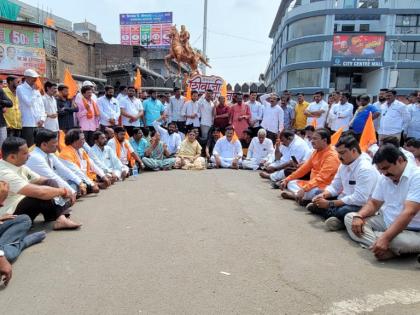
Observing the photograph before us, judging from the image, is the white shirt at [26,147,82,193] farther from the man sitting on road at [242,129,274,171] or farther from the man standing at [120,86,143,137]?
the man sitting on road at [242,129,274,171]

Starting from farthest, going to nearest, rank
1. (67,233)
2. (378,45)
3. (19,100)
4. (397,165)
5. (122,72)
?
(378,45) → (122,72) → (19,100) → (67,233) → (397,165)

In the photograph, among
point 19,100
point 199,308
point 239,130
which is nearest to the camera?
point 199,308

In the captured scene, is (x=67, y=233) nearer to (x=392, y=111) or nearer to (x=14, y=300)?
(x=14, y=300)

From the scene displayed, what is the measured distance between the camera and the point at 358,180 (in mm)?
4164

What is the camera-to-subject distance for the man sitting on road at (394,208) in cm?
320

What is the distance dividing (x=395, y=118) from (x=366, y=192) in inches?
200

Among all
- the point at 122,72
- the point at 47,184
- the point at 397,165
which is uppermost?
the point at 122,72

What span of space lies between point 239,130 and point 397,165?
680 cm

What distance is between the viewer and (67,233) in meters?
4.04

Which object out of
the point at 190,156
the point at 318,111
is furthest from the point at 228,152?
the point at 318,111

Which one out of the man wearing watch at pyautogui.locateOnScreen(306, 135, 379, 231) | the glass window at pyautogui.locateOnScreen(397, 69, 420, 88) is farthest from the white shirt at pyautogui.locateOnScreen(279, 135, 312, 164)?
the glass window at pyautogui.locateOnScreen(397, 69, 420, 88)

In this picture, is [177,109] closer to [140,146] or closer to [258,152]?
[140,146]

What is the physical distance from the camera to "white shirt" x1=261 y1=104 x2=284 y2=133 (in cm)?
959

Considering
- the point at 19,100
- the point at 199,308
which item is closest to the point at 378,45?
the point at 19,100
